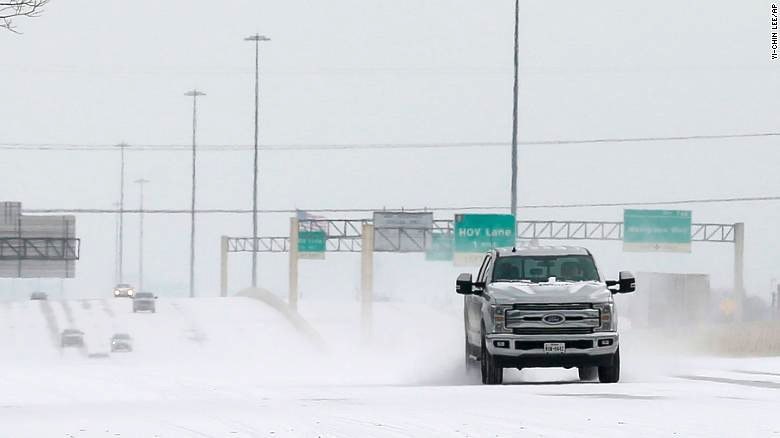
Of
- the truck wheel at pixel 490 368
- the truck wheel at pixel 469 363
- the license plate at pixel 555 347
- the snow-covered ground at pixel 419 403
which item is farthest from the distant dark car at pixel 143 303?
the license plate at pixel 555 347

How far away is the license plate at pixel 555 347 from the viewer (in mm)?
25719

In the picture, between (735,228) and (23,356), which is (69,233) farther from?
(735,228)

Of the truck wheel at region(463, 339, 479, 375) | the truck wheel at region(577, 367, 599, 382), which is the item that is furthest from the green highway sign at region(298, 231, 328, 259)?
the truck wheel at region(577, 367, 599, 382)

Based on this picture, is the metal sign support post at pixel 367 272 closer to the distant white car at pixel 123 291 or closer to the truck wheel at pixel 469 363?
the distant white car at pixel 123 291

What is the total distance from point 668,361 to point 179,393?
1287 centimetres

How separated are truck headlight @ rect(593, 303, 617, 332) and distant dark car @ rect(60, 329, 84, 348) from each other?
6167 centimetres

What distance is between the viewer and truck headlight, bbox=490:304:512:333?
84.2 ft

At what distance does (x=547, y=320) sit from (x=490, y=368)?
1209mm

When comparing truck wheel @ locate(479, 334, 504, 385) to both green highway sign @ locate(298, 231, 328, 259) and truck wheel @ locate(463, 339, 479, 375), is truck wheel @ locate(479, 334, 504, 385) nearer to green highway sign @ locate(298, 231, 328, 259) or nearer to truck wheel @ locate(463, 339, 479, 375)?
truck wheel @ locate(463, 339, 479, 375)

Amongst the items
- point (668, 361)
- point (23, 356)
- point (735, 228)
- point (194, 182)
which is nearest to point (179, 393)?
point (668, 361)

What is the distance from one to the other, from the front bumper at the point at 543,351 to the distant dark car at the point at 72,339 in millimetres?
61212

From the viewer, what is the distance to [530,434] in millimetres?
17219

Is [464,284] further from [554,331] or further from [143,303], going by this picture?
[143,303]

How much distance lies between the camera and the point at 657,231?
87.5m
